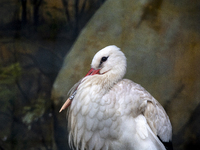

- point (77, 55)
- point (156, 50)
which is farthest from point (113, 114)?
point (156, 50)

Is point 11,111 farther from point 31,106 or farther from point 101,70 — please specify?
point 101,70

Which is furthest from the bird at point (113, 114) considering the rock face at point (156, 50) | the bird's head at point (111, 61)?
the rock face at point (156, 50)

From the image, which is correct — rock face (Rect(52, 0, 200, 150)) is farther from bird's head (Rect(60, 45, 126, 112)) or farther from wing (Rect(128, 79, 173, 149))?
wing (Rect(128, 79, 173, 149))

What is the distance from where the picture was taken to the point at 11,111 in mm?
1858

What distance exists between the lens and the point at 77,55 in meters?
1.89

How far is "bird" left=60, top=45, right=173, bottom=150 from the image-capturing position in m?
1.26

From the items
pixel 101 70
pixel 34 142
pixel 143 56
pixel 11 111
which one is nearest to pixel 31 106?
pixel 11 111

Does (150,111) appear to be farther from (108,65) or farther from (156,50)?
(156,50)

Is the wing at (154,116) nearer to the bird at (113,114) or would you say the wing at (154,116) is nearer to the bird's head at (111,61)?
the bird at (113,114)

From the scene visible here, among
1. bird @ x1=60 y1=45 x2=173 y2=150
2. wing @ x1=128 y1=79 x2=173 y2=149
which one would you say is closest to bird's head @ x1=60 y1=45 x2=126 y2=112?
bird @ x1=60 y1=45 x2=173 y2=150

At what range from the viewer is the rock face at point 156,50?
1.90 metres

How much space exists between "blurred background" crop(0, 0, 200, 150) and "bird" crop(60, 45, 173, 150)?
0.52 meters

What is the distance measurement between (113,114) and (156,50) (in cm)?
89

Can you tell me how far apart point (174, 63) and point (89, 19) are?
0.77 metres
